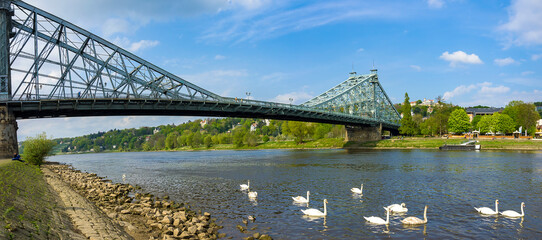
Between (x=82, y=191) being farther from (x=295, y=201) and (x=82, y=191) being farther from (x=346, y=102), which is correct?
(x=346, y=102)

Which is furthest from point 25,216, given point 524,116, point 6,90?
point 524,116

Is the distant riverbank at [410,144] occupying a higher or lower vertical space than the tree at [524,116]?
lower

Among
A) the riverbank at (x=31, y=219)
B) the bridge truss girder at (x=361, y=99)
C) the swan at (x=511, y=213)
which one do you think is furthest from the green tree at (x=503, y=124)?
the riverbank at (x=31, y=219)

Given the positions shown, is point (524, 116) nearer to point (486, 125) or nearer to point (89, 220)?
point (486, 125)

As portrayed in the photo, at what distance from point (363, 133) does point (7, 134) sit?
93.4 m

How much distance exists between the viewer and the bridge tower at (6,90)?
140 ft

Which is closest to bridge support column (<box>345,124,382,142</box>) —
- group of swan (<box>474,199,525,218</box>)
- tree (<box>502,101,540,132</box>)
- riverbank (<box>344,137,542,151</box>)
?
riverbank (<box>344,137,542,151</box>)

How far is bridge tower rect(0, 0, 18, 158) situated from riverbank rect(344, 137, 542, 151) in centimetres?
8392

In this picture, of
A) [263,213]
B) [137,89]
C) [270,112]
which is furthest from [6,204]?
[270,112]

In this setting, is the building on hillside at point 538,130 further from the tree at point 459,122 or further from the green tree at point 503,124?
the tree at point 459,122

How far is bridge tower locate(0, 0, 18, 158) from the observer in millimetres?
42719

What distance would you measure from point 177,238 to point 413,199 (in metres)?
15.2

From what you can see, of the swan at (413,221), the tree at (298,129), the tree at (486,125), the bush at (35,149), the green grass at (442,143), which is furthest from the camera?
the tree at (298,129)

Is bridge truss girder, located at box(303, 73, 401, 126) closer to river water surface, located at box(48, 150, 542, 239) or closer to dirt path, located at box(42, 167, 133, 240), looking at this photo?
river water surface, located at box(48, 150, 542, 239)
